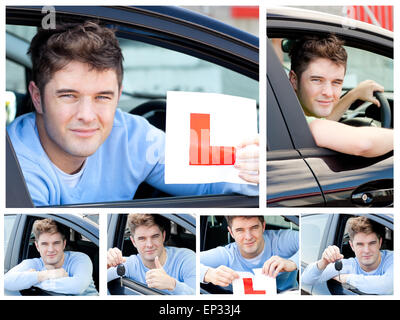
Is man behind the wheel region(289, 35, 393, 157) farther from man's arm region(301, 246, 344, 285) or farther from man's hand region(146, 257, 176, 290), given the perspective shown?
man's hand region(146, 257, 176, 290)

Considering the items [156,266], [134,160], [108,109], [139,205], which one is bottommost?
[156,266]

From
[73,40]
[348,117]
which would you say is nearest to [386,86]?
[348,117]

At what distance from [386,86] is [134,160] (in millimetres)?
1273

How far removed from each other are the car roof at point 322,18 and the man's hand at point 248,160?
59cm

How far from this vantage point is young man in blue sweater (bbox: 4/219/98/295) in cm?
274

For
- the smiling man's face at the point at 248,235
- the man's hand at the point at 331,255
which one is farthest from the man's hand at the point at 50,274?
the man's hand at the point at 331,255

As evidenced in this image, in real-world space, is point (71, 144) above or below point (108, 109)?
below

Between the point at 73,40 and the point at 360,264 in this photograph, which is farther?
the point at 360,264

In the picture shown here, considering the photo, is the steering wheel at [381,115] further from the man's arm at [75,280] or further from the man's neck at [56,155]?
the man's arm at [75,280]

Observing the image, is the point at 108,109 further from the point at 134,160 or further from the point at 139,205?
the point at 139,205

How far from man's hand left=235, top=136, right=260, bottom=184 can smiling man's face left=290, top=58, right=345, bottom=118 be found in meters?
0.31

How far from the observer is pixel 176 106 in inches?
105

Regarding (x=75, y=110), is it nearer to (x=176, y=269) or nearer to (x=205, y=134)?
(x=205, y=134)

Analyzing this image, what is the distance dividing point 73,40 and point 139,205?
783mm
